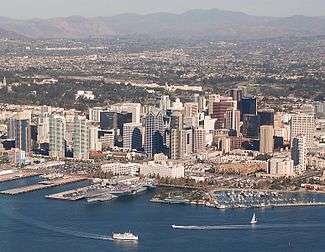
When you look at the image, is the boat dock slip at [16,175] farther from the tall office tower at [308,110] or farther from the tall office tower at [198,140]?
the tall office tower at [308,110]

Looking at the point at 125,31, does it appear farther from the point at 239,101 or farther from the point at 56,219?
the point at 56,219

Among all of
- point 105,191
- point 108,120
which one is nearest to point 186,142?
point 108,120

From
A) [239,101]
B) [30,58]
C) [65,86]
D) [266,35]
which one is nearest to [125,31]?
[266,35]

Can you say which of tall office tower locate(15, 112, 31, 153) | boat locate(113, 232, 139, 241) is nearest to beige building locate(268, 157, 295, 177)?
tall office tower locate(15, 112, 31, 153)

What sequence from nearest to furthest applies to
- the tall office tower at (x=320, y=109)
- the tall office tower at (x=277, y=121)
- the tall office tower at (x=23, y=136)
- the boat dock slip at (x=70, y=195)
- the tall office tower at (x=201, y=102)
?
the boat dock slip at (x=70, y=195)
the tall office tower at (x=23, y=136)
the tall office tower at (x=277, y=121)
the tall office tower at (x=201, y=102)
the tall office tower at (x=320, y=109)

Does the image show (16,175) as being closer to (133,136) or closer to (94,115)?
(133,136)

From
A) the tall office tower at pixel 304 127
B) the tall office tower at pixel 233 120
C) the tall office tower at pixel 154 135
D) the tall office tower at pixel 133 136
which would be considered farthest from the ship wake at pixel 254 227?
the tall office tower at pixel 233 120

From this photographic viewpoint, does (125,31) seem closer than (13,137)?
No
